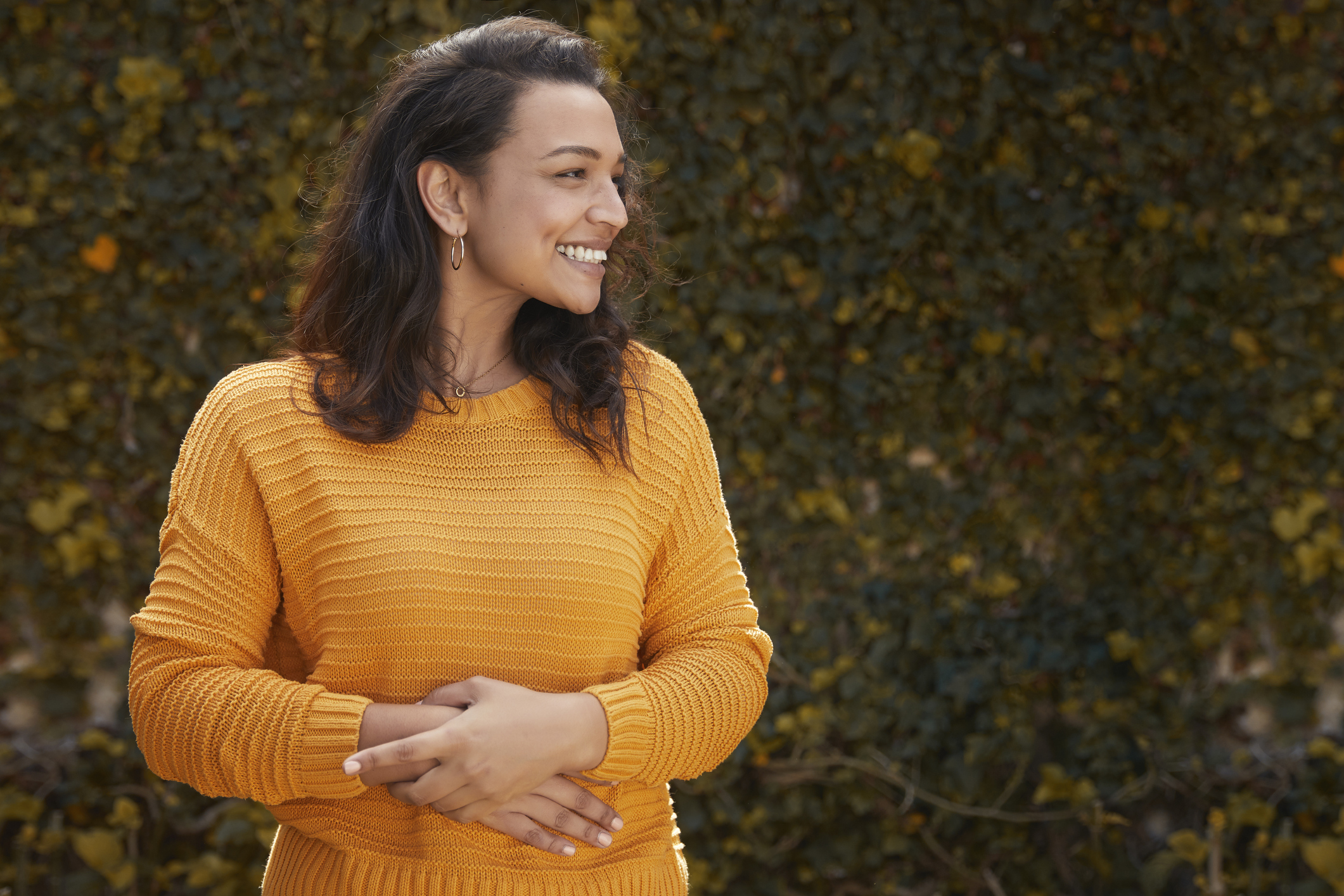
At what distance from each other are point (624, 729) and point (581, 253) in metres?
0.63

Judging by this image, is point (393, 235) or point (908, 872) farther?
point (908, 872)

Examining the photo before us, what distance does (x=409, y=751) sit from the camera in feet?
4.16

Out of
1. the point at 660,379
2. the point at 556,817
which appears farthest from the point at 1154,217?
the point at 556,817

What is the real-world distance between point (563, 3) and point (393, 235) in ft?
4.59

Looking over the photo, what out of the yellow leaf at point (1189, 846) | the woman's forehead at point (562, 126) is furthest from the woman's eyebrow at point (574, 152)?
the yellow leaf at point (1189, 846)

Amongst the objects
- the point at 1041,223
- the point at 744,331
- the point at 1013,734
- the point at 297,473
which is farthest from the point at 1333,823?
the point at 297,473

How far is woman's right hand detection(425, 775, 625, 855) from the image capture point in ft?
4.46

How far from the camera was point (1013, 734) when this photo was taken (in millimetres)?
2926

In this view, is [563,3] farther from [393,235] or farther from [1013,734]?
[1013,734]

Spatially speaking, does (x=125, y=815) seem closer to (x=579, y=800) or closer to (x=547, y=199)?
(x=579, y=800)

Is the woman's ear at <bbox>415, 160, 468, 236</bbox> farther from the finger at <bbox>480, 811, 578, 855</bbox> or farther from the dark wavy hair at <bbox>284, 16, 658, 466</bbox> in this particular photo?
the finger at <bbox>480, 811, 578, 855</bbox>

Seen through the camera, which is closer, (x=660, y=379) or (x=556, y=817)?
(x=556, y=817)

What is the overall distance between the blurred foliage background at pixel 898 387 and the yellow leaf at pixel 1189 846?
0.01 m

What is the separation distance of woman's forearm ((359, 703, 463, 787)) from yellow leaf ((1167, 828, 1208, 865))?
89.3 inches
